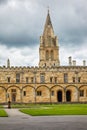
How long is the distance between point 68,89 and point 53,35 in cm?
2550

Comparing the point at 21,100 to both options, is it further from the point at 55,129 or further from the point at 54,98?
the point at 55,129

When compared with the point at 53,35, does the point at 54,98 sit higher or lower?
lower

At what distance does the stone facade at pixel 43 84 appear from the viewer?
269ft

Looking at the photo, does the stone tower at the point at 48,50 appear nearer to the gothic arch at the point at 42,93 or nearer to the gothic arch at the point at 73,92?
the gothic arch at the point at 73,92

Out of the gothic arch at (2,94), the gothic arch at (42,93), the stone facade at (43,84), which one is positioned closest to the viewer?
the gothic arch at (2,94)

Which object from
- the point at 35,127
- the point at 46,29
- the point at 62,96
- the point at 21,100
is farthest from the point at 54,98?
the point at 35,127

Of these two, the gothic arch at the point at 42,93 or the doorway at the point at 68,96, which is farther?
the doorway at the point at 68,96

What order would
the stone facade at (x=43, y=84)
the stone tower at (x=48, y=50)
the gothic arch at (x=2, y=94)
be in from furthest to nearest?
the stone tower at (x=48, y=50) → the stone facade at (x=43, y=84) → the gothic arch at (x=2, y=94)

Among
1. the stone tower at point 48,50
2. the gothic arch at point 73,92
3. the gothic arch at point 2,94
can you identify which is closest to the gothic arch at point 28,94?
the gothic arch at point 2,94

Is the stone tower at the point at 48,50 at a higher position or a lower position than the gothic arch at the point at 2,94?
higher

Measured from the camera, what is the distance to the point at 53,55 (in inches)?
4242

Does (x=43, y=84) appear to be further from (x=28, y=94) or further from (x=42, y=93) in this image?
(x=28, y=94)

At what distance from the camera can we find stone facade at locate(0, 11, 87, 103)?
81.9 metres

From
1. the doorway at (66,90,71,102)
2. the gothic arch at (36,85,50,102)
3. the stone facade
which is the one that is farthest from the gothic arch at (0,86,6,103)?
the doorway at (66,90,71,102)
